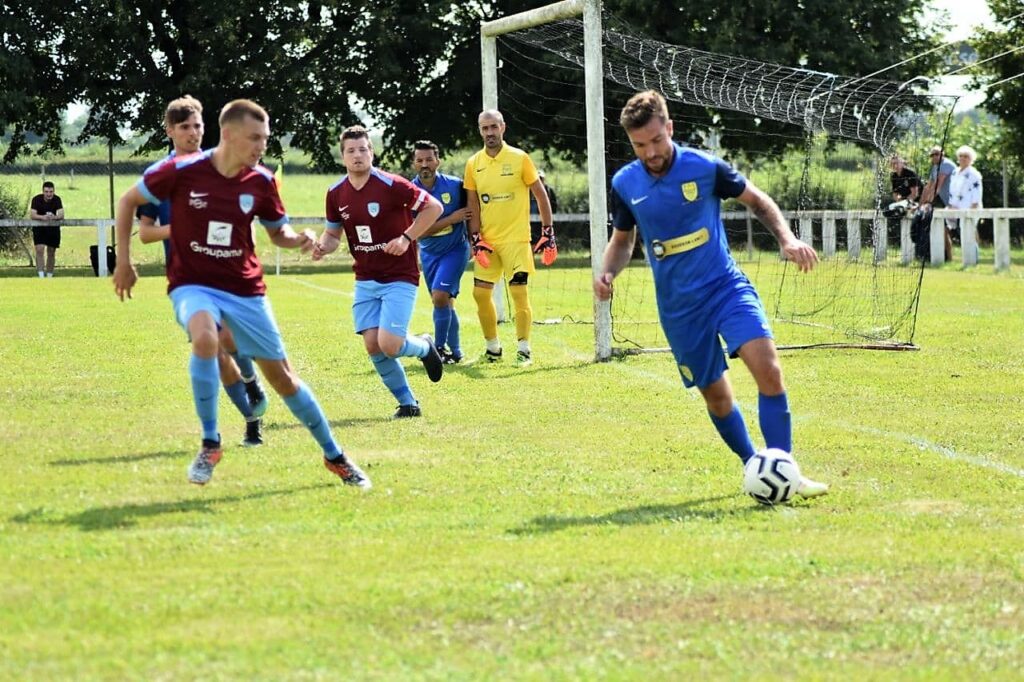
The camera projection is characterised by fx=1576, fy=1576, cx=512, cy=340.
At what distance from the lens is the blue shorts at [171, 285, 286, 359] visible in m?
7.48

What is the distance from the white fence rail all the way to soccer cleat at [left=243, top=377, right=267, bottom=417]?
9.11 meters

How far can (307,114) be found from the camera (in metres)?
36.3

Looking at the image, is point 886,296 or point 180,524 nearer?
point 180,524

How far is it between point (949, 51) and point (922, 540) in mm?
35426

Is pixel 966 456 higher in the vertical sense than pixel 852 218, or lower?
lower

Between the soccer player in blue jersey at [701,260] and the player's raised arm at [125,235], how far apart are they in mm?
2297

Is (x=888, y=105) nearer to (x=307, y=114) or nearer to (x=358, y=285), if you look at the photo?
(x=358, y=285)

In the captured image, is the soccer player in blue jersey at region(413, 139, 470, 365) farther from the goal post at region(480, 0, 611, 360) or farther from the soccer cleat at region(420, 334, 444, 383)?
the soccer cleat at region(420, 334, 444, 383)

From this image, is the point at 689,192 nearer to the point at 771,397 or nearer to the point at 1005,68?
the point at 771,397

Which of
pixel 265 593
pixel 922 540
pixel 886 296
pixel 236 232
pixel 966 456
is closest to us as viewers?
pixel 265 593

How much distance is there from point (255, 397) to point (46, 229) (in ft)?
75.1

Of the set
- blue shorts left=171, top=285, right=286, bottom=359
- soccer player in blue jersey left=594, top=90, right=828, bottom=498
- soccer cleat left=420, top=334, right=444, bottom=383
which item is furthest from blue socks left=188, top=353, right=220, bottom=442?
soccer cleat left=420, top=334, right=444, bottom=383

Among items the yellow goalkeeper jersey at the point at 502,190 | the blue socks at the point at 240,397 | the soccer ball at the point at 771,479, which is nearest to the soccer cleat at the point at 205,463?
the blue socks at the point at 240,397

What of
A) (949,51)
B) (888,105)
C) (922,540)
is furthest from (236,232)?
(949,51)
